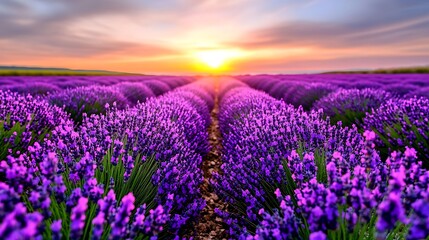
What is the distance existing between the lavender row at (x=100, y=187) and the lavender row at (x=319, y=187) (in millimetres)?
375

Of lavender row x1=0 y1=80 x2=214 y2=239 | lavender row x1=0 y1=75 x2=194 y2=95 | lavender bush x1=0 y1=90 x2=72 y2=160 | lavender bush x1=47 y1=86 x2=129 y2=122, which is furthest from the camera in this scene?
lavender row x1=0 y1=75 x2=194 y2=95

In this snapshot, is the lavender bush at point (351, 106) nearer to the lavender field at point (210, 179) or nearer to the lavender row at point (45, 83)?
the lavender field at point (210, 179)

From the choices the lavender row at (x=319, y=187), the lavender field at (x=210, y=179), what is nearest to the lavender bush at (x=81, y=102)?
the lavender field at (x=210, y=179)

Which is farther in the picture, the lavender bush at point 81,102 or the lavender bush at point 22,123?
the lavender bush at point 81,102

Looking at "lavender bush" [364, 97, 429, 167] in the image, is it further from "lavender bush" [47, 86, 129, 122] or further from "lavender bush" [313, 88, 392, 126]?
"lavender bush" [47, 86, 129, 122]

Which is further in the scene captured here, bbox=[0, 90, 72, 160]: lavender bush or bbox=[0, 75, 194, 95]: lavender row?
bbox=[0, 75, 194, 95]: lavender row

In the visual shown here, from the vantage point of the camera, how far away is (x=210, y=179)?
10.4 feet

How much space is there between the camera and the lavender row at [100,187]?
0.97 m

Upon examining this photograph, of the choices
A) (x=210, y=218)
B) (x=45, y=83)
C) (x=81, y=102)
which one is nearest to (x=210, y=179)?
(x=210, y=218)

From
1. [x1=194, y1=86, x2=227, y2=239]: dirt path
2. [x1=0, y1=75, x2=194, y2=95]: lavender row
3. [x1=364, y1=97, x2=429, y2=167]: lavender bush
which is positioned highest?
[x1=0, y1=75, x2=194, y2=95]: lavender row

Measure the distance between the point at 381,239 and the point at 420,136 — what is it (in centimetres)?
282

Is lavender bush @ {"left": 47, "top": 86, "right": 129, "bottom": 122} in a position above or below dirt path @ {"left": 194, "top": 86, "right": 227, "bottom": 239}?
above

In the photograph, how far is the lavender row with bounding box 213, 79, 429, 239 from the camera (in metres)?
1.07

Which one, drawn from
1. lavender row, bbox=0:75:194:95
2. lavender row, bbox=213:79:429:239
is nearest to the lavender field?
lavender row, bbox=213:79:429:239
